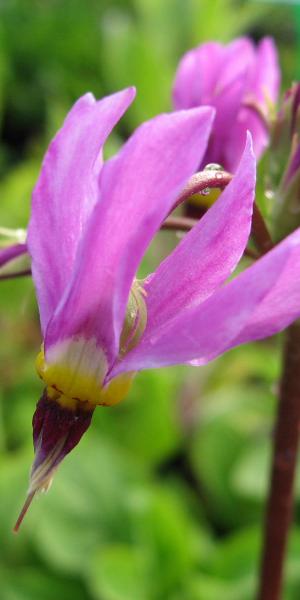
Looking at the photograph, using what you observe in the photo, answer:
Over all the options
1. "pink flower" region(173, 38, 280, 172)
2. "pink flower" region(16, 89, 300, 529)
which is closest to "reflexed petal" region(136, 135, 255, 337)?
"pink flower" region(16, 89, 300, 529)

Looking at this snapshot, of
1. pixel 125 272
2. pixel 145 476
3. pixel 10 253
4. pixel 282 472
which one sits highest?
pixel 125 272

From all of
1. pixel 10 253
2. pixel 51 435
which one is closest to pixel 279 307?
pixel 51 435

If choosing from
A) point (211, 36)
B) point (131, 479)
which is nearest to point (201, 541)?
point (131, 479)

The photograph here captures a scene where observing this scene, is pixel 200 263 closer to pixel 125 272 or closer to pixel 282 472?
pixel 125 272

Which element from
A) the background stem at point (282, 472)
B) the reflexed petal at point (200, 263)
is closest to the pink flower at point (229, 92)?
the background stem at point (282, 472)

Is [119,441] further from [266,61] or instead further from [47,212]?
[47,212]

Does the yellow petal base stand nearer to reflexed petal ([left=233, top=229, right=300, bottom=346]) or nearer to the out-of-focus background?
reflexed petal ([left=233, top=229, right=300, bottom=346])

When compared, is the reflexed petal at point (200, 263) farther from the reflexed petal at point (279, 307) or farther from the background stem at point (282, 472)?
the background stem at point (282, 472)

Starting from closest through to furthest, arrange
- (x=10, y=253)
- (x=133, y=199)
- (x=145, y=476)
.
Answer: (x=133, y=199) → (x=10, y=253) → (x=145, y=476)
